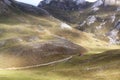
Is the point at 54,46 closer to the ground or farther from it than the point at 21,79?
farther from it

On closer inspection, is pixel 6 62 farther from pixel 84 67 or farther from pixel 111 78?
pixel 111 78

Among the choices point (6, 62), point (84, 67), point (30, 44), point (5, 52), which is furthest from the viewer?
point (30, 44)

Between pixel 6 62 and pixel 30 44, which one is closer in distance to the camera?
pixel 6 62

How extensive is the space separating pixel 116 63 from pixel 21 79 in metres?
33.9

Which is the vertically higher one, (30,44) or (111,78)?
(30,44)

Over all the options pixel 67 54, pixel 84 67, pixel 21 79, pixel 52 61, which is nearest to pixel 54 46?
pixel 67 54

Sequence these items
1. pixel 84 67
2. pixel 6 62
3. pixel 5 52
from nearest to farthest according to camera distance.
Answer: pixel 84 67 < pixel 6 62 < pixel 5 52

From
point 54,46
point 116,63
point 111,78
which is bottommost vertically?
point 111,78

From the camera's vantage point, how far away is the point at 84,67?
12294cm

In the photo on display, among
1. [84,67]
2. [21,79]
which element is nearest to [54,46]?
[84,67]

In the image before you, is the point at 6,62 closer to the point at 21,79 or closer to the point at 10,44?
the point at 10,44

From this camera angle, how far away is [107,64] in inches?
4601

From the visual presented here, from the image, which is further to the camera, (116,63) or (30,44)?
(30,44)

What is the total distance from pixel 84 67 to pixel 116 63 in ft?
45.0
